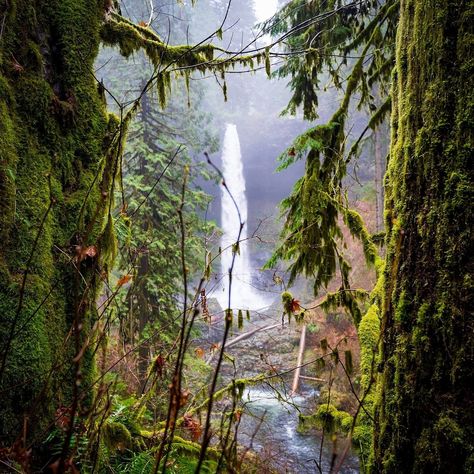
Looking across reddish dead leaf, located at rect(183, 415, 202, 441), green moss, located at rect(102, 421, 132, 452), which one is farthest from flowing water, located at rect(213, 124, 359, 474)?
green moss, located at rect(102, 421, 132, 452)

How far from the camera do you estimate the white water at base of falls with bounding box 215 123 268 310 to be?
29.7 metres

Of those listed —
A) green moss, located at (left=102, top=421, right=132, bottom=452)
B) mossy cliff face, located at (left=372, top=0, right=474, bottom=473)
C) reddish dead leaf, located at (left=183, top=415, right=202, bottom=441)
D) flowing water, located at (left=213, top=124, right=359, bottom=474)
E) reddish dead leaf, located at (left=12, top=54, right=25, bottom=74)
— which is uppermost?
reddish dead leaf, located at (left=12, top=54, right=25, bottom=74)

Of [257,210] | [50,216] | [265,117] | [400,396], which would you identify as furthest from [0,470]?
[265,117]

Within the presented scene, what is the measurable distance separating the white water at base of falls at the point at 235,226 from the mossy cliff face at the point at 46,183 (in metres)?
23.9

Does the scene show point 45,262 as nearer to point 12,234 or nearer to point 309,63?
point 12,234

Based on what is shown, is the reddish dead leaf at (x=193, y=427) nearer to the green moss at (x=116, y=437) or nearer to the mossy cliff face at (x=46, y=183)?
the green moss at (x=116, y=437)

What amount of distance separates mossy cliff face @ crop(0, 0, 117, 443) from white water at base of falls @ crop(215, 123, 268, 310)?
23.9m

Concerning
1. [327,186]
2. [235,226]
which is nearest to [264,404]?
[327,186]

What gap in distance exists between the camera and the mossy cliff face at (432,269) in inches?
56.6

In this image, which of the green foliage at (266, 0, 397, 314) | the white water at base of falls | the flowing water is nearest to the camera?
the green foliage at (266, 0, 397, 314)

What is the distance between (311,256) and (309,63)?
2.38 meters

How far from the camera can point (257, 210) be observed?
37469 mm

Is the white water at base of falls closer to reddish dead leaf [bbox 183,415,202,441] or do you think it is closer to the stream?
the stream

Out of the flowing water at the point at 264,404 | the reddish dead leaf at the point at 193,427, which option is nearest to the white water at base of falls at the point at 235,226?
the flowing water at the point at 264,404
